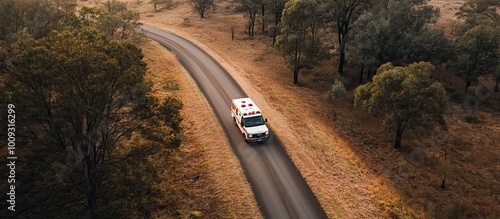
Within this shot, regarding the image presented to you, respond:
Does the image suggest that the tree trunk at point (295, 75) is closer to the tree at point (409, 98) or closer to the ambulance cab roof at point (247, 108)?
the tree at point (409, 98)

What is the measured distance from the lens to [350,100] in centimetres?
5328

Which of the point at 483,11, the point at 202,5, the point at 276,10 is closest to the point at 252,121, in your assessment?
the point at 276,10

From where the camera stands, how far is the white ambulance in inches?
1390

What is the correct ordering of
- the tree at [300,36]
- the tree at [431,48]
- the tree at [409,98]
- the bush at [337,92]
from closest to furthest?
the tree at [409,98] → the bush at [337,92] → the tree at [300,36] → the tree at [431,48]

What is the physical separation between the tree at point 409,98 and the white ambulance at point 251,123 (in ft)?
45.8

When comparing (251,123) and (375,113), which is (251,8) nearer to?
(375,113)

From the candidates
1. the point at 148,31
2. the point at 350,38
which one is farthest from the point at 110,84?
the point at 148,31

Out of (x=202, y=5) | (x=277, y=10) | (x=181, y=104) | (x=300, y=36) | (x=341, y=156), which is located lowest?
(x=341, y=156)

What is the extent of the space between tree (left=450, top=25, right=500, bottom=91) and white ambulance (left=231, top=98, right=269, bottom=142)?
3914 cm

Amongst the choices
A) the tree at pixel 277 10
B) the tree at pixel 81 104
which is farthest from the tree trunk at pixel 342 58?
the tree at pixel 81 104

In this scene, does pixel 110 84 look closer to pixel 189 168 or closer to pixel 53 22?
pixel 189 168

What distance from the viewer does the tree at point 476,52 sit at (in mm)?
53188

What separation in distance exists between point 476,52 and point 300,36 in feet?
94.4

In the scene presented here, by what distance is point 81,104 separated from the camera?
21703 mm
